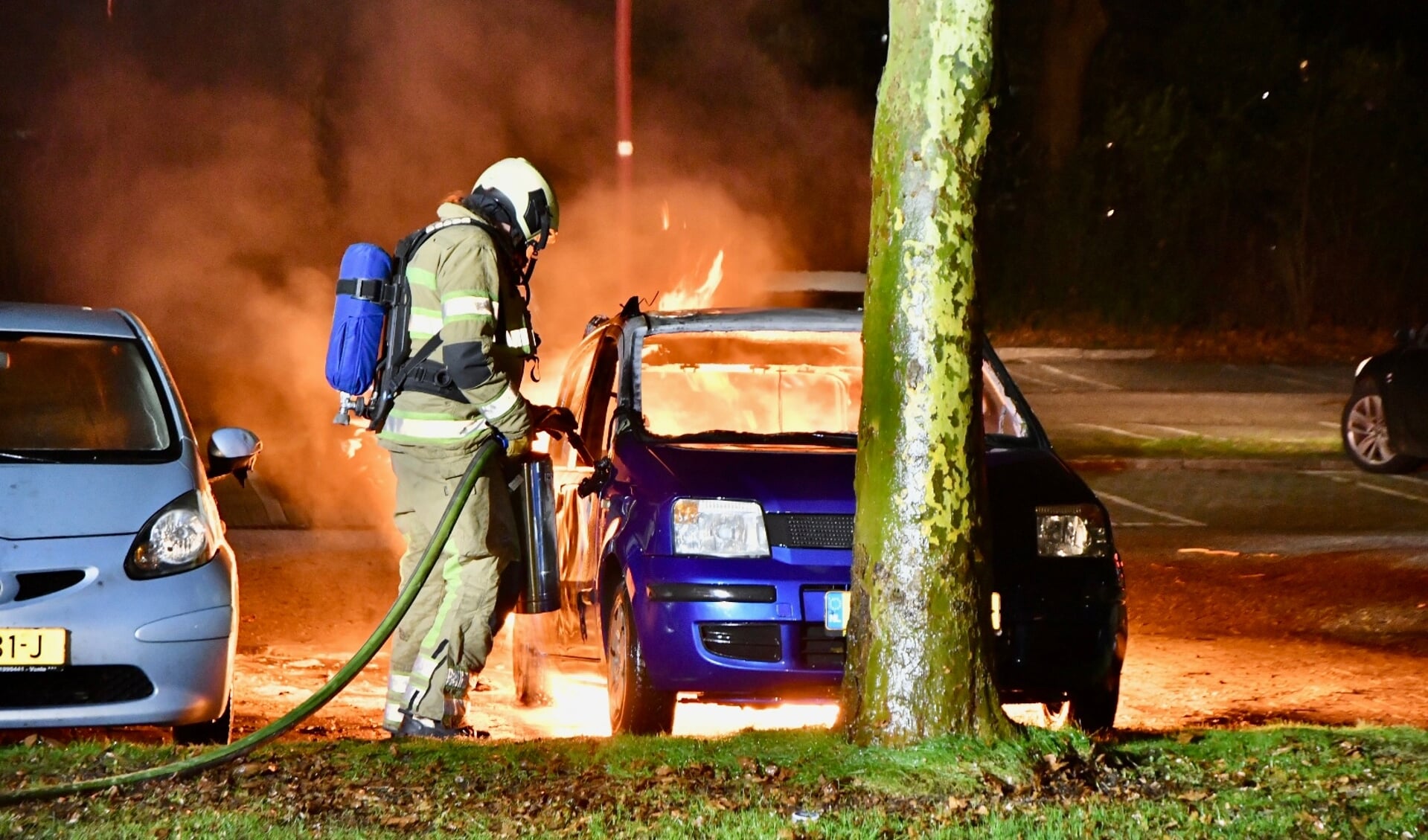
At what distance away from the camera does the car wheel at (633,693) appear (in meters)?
6.07

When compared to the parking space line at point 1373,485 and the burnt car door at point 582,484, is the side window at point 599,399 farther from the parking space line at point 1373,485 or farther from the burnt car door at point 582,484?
the parking space line at point 1373,485

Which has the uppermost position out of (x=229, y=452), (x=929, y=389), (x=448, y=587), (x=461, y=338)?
(x=461, y=338)

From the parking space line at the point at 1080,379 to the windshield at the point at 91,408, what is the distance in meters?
15.6

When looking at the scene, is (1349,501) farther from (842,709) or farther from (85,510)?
(85,510)

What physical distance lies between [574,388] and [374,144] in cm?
1268

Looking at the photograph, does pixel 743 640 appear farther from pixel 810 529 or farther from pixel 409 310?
pixel 409 310

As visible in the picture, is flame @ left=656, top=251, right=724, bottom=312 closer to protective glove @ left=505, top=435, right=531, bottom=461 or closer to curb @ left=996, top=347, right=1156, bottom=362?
protective glove @ left=505, top=435, right=531, bottom=461

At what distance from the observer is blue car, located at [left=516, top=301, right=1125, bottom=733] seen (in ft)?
19.6

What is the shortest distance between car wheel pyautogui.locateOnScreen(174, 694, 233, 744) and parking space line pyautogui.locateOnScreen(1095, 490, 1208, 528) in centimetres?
784

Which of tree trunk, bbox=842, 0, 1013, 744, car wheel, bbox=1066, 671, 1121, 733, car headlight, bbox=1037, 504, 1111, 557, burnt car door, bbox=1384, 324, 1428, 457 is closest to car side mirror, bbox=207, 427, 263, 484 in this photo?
tree trunk, bbox=842, 0, 1013, 744

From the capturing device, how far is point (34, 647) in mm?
5496

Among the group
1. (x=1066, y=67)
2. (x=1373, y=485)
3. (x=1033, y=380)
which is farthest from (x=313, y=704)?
(x=1066, y=67)

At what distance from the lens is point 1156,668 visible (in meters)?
8.23

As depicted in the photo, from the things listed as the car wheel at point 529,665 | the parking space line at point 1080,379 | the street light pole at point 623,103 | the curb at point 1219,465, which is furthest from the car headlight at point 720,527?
the parking space line at point 1080,379
